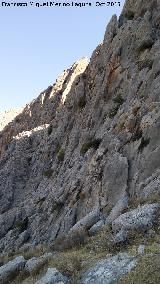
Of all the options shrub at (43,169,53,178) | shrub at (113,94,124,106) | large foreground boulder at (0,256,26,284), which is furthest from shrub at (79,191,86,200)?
shrub at (43,169,53,178)

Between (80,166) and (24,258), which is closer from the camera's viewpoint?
(24,258)

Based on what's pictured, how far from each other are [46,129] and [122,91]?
80.8 feet

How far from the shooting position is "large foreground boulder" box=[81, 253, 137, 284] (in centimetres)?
1424

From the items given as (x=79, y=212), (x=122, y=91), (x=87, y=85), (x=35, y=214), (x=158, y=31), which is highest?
(x=87, y=85)

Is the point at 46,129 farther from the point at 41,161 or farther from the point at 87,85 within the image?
the point at 87,85

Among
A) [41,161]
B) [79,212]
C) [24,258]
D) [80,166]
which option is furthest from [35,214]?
[24,258]

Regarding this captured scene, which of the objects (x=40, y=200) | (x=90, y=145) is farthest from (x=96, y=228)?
(x=40, y=200)

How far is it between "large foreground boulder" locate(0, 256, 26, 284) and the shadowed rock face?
6.43 metres

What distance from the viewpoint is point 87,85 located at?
53438 millimetres

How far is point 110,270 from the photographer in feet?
48.4

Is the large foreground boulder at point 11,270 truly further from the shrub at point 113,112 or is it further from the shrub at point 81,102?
the shrub at point 81,102

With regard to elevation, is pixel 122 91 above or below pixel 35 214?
above

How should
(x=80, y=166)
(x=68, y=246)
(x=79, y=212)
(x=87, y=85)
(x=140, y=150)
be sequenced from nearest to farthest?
(x=68, y=246), (x=140, y=150), (x=79, y=212), (x=80, y=166), (x=87, y=85)

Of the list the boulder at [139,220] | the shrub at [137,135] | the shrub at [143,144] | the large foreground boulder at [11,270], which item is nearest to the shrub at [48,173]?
the shrub at [137,135]
